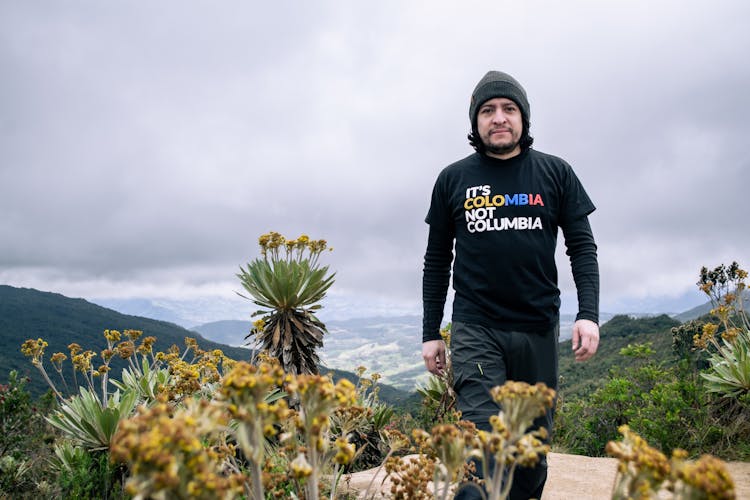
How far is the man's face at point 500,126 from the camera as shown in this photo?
3.08 meters

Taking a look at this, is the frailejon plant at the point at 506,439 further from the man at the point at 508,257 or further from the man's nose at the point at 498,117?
the man's nose at the point at 498,117

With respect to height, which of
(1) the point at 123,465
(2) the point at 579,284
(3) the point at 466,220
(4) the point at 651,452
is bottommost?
(1) the point at 123,465

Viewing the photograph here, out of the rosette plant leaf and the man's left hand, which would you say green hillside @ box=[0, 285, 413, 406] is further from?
the man's left hand

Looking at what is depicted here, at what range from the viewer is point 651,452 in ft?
3.51

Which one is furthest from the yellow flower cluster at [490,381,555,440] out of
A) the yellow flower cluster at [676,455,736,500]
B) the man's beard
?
the man's beard

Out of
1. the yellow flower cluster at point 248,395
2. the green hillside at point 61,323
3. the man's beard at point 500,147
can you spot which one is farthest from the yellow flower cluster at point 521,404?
the green hillside at point 61,323

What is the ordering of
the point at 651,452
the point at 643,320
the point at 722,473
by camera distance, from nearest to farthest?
the point at 722,473 < the point at 651,452 < the point at 643,320

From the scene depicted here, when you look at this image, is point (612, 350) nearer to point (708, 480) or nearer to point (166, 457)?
point (708, 480)

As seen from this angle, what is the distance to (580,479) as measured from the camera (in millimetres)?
4980

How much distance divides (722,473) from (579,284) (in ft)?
7.34

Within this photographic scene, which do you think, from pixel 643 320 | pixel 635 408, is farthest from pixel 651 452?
pixel 643 320

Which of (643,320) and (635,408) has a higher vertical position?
(643,320)

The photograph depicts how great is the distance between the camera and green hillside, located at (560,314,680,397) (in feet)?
62.1

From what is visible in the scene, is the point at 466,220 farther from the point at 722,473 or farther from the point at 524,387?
the point at 722,473
